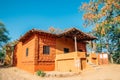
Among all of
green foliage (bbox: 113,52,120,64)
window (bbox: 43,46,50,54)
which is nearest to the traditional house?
window (bbox: 43,46,50,54)

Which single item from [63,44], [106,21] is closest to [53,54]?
[63,44]

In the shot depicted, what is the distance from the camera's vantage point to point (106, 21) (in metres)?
28.2

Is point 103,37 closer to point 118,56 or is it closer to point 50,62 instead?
point 118,56

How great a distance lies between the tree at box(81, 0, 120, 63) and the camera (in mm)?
27953

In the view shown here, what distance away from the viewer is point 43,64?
19391 millimetres

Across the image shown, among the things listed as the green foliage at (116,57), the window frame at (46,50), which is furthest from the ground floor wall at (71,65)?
the green foliage at (116,57)

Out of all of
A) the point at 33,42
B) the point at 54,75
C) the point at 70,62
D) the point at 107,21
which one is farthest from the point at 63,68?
the point at 107,21

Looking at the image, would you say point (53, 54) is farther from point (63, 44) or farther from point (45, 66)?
point (63, 44)

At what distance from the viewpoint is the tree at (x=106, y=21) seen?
28.0 m

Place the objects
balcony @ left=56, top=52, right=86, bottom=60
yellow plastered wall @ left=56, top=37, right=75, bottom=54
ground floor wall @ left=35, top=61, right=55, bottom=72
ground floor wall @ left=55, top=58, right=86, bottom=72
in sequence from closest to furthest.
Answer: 1. ground floor wall @ left=55, top=58, right=86, bottom=72
2. balcony @ left=56, top=52, right=86, bottom=60
3. ground floor wall @ left=35, top=61, right=55, bottom=72
4. yellow plastered wall @ left=56, top=37, right=75, bottom=54

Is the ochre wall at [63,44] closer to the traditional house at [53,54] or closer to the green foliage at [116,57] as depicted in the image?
the traditional house at [53,54]

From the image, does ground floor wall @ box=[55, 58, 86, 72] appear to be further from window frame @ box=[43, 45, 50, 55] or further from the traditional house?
window frame @ box=[43, 45, 50, 55]

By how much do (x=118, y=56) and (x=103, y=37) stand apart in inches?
218

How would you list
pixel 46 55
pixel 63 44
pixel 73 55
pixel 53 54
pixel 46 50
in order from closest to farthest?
pixel 73 55 → pixel 46 55 → pixel 46 50 → pixel 53 54 → pixel 63 44
